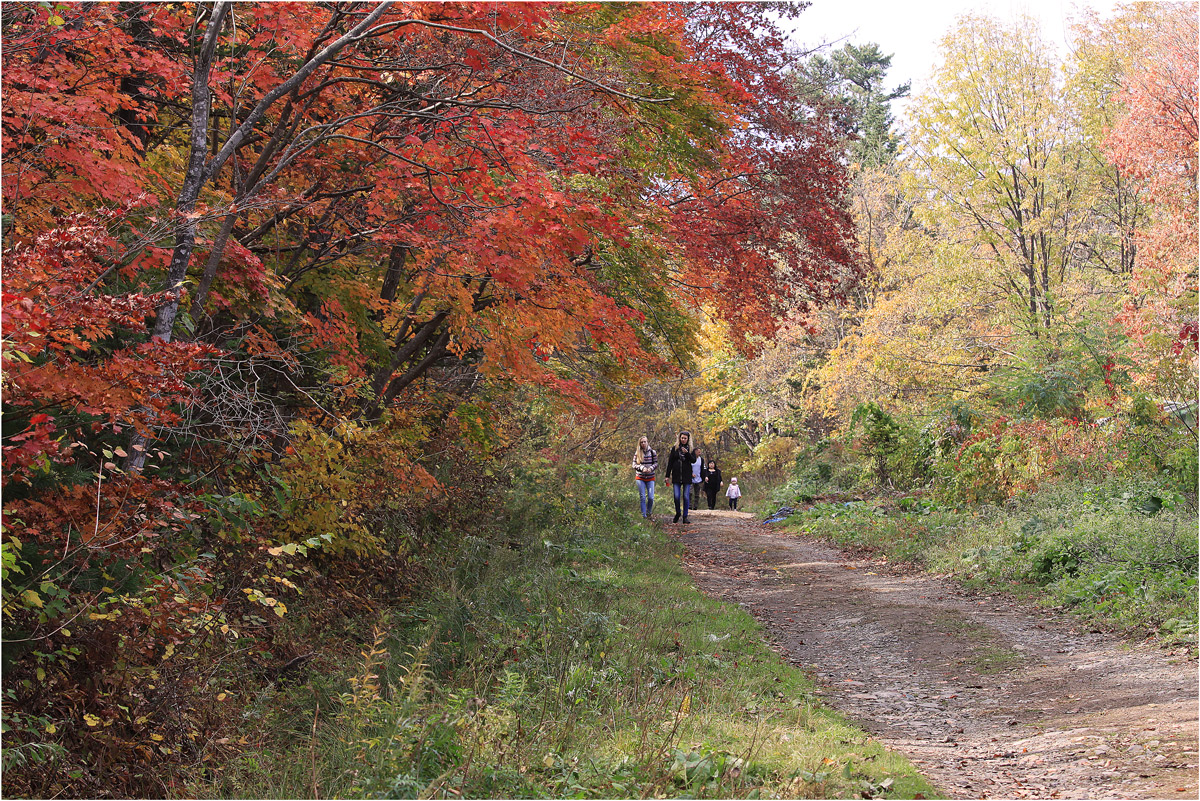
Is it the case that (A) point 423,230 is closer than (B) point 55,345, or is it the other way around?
(B) point 55,345

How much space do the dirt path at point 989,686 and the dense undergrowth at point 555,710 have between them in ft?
1.53

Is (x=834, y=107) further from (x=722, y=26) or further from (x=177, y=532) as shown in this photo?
(x=177, y=532)

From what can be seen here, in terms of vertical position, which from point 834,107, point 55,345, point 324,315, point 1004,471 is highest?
point 834,107

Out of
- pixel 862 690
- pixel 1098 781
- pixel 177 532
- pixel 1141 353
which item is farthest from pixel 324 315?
pixel 1141 353

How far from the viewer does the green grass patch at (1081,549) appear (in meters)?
7.41

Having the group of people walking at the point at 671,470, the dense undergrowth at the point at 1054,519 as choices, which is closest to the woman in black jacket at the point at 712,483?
the group of people walking at the point at 671,470

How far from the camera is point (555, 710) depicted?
204 inches

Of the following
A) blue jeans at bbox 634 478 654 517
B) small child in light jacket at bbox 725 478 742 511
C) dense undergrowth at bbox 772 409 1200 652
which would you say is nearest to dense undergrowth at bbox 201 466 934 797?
dense undergrowth at bbox 772 409 1200 652

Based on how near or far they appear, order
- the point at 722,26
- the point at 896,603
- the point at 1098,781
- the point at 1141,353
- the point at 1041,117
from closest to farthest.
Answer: the point at 1098,781, the point at 896,603, the point at 722,26, the point at 1141,353, the point at 1041,117

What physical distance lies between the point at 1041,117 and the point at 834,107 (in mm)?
7276

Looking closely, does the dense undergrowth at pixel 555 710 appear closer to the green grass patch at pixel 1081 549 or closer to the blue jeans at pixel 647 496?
the green grass patch at pixel 1081 549

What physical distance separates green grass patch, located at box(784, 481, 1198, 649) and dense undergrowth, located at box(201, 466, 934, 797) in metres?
3.28

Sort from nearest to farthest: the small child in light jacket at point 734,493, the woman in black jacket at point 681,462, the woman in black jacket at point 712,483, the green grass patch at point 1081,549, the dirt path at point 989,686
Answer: the dirt path at point 989,686
the green grass patch at point 1081,549
the woman in black jacket at point 681,462
the small child in light jacket at point 734,493
the woman in black jacket at point 712,483

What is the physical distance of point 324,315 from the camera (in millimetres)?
7789
